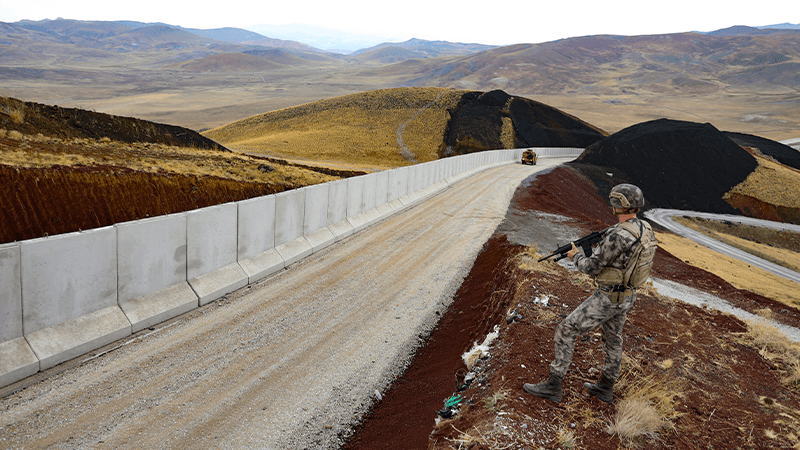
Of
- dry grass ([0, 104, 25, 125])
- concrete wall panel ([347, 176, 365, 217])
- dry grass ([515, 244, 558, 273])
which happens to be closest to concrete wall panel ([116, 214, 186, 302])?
dry grass ([515, 244, 558, 273])

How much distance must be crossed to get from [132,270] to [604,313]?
7.15m

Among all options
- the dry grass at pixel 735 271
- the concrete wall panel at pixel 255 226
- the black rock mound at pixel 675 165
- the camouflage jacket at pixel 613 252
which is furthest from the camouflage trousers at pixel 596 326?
the black rock mound at pixel 675 165

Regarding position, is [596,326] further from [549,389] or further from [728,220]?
[728,220]

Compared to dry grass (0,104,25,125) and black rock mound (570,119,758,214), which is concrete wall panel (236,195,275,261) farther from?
black rock mound (570,119,758,214)

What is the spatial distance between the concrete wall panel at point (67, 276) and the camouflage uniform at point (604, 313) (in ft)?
21.8

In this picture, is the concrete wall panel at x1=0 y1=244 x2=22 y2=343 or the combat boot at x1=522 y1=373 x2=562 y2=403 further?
the concrete wall panel at x1=0 y1=244 x2=22 y2=343

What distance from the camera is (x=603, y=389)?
540 cm

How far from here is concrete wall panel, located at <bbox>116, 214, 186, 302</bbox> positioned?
769cm

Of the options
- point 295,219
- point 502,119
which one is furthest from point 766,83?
point 295,219

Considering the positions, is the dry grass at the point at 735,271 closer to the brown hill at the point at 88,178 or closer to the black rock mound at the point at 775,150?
the brown hill at the point at 88,178

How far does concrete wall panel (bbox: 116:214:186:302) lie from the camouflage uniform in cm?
667

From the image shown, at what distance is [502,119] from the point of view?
71.6m

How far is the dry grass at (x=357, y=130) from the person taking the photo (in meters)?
53.7

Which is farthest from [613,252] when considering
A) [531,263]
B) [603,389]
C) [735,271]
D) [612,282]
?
[735,271]
